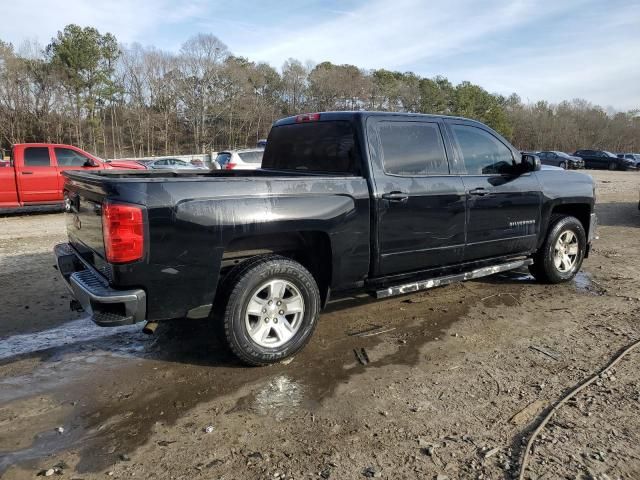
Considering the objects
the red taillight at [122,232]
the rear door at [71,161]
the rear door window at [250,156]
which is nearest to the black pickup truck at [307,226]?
the red taillight at [122,232]

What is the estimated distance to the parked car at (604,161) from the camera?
39062 millimetres

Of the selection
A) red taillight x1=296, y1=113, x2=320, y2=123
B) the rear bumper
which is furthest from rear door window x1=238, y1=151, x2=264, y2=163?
the rear bumper

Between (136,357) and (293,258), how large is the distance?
1.53 meters

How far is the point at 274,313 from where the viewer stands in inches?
146

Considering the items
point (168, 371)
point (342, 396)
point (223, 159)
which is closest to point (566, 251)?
point (342, 396)

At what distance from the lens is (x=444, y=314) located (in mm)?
4887

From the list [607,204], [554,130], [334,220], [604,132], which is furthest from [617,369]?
[604,132]

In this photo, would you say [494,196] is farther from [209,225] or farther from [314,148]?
[209,225]

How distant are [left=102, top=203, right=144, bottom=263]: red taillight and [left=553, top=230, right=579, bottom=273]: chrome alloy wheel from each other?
4.72 meters

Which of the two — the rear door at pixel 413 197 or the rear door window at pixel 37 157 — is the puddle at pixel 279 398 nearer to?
the rear door at pixel 413 197

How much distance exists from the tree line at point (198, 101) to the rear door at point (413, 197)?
147 ft

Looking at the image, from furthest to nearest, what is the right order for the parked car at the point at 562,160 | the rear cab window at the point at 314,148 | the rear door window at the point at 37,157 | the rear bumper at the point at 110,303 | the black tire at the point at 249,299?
1. the parked car at the point at 562,160
2. the rear door window at the point at 37,157
3. the rear cab window at the point at 314,148
4. the black tire at the point at 249,299
5. the rear bumper at the point at 110,303

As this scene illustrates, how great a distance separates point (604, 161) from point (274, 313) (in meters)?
44.8

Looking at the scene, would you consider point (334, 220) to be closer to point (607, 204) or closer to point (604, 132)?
point (607, 204)
